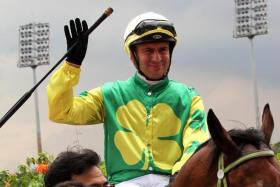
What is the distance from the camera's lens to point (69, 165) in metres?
3.86

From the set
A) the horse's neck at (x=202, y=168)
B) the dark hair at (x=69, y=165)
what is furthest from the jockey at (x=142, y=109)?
the horse's neck at (x=202, y=168)

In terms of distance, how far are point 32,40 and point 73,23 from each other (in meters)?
25.5

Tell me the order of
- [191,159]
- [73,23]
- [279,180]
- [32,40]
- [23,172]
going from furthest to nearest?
[32,40]
[23,172]
[73,23]
[191,159]
[279,180]

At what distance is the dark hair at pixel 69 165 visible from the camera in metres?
3.84

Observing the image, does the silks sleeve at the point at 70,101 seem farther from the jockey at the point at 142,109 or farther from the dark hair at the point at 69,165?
the dark hair at the point at 69,165

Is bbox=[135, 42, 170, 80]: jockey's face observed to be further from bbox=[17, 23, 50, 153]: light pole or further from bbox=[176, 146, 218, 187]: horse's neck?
bbox=[17, 23, 50, 153]: light pole

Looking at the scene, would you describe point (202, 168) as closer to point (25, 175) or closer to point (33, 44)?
point (25, 175)


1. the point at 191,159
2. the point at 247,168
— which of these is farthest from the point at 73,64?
the point at 247,168

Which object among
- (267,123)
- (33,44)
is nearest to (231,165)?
(267,123)

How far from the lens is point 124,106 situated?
4488 millimetres

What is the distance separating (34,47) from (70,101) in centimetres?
2565

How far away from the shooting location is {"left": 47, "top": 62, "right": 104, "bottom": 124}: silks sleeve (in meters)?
4.34

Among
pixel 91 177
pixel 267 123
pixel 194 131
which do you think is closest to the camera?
pixel 267 123

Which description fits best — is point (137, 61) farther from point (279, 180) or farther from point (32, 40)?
point (32, 40)
